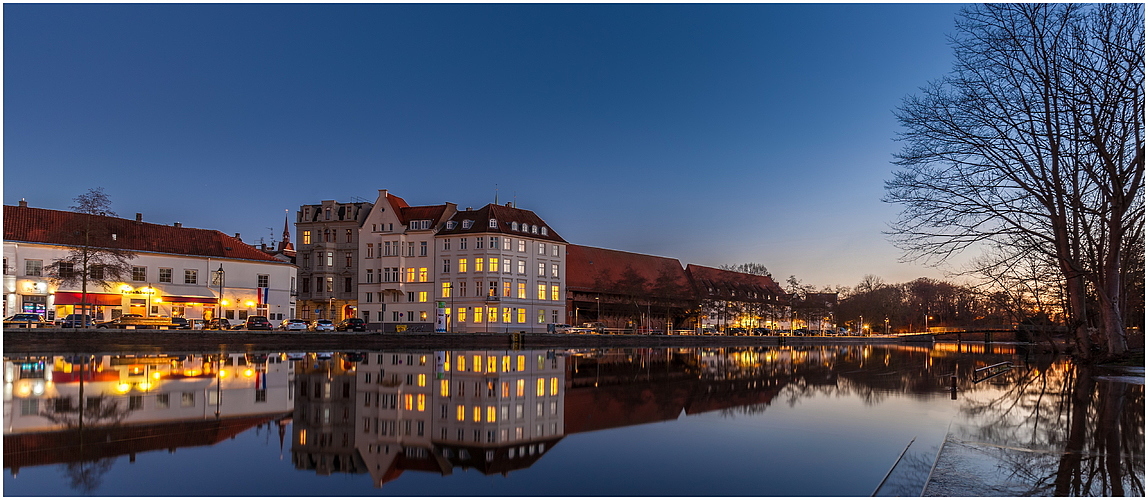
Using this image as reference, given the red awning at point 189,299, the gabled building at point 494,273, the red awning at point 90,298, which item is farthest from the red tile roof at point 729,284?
the red awning at point 90,298

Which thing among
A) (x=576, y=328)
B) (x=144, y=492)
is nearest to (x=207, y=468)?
(x=144, y=492)

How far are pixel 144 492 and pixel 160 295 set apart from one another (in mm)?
64636

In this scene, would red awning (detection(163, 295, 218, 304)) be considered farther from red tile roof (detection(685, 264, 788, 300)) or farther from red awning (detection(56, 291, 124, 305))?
red tile roof (detection(685, 264, 788, 300))

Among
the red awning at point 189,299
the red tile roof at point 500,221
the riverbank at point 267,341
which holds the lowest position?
the riverbank at point 267,341

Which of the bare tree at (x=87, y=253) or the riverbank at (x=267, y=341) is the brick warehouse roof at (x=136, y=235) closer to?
the bare tree at (x=87, y=253)

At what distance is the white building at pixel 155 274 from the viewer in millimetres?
60938

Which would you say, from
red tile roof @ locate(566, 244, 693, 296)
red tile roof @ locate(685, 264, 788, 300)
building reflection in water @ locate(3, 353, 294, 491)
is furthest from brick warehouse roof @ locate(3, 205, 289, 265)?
red tile roof @ locate(685, 264, 788, 300)

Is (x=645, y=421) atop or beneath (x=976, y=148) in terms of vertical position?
beneath

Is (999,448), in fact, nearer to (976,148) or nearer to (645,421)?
(645,421)

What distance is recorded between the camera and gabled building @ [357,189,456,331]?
82.2m

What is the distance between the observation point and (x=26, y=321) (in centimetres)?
5256

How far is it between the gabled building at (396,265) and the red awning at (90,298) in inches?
938

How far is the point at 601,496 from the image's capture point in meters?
9.18

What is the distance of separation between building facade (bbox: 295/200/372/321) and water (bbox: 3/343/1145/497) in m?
62.4
